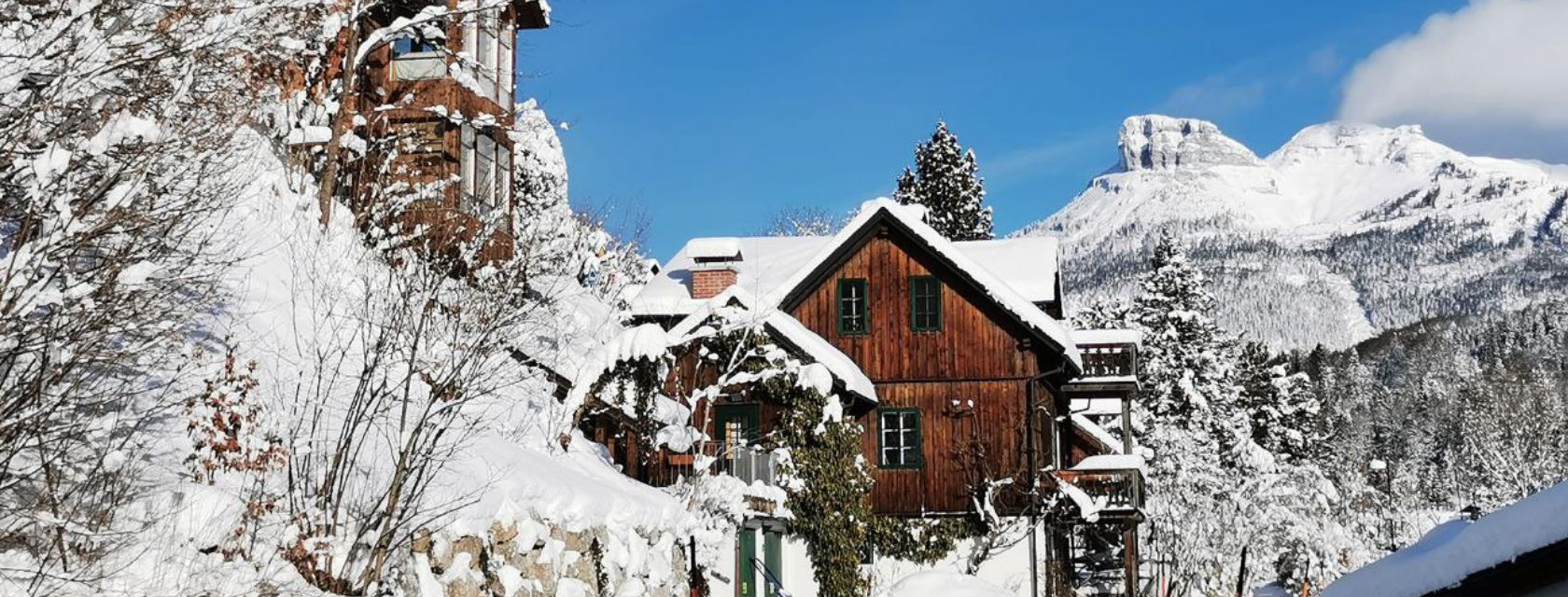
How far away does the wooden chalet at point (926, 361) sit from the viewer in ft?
95.0

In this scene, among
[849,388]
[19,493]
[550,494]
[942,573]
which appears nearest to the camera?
[19,493]

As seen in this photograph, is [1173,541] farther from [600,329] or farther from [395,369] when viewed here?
[395,369]

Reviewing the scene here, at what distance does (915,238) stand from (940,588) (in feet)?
60.3

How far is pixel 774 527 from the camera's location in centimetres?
2786

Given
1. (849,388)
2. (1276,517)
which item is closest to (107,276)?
(849,388)

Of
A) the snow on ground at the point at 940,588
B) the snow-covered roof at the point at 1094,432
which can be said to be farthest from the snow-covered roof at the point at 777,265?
the snow on ground at the point at 940,588

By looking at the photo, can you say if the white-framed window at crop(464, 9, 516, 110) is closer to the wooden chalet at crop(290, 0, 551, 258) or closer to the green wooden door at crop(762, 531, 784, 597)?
the wooden chalet at crop(290, 0, 551, 258)

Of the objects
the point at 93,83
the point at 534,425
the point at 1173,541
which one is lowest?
the point at 1173,541

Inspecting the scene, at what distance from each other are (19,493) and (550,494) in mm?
6308

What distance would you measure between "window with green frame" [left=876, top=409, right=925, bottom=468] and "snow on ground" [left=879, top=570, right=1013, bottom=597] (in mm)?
17000

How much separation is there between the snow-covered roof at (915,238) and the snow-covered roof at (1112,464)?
1982 mm

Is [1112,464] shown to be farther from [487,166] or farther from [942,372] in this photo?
[487,166]

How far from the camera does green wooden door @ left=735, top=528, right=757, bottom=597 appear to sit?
2683 centimetres

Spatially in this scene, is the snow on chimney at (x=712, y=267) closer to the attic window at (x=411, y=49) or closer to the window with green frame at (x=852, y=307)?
the window with green frame at (x=852, y=307)
